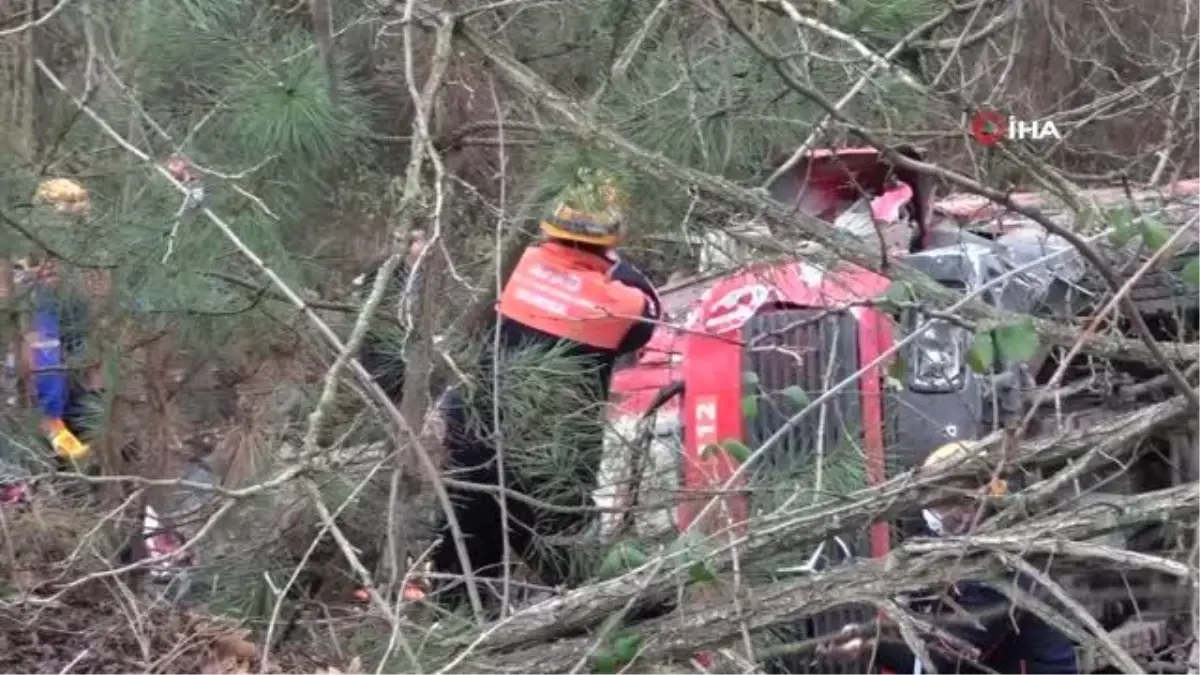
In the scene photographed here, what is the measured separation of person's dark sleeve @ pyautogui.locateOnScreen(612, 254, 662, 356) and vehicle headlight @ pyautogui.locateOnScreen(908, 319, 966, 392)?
0.56 m

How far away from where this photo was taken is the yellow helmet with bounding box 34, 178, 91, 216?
3.25m

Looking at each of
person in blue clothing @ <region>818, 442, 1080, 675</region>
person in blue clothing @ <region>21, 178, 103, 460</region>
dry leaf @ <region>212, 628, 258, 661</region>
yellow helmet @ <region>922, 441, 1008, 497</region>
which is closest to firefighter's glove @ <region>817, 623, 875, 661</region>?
person in blue clothing @ <region>818, 442, 1080, 675</region>

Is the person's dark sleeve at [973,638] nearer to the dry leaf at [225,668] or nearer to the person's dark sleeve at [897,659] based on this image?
the person's dark sleeve at [897,659]

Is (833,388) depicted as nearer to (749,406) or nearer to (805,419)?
(749,406)

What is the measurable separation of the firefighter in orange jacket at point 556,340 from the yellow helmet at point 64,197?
0.77 metres

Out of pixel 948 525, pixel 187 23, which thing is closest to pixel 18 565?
pixel 187 23

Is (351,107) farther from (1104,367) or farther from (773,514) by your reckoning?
(1104,367)

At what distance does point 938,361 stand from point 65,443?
5.56ft

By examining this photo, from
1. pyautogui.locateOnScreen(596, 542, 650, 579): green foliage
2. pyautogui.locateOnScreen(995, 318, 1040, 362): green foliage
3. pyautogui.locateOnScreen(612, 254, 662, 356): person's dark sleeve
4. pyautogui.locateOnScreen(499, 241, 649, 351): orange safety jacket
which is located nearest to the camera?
pyautogui.locateOnScreen(995, 318, 1040, 362): green foliage

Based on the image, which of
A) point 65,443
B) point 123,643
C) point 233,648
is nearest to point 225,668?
point 233,648

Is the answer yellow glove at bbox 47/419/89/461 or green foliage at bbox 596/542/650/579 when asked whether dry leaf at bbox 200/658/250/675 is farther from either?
yellow glove at bbox 47/419/89/461

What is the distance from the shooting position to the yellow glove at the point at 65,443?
3.29m

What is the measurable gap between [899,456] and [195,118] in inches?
59.4

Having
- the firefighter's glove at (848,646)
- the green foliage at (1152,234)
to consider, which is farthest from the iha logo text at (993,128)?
the firefighter's glove at (848,646)
